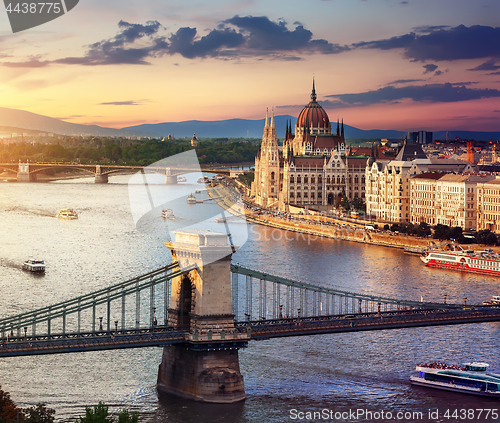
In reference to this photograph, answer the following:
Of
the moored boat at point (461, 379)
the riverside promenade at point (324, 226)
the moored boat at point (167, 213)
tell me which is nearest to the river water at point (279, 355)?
the moored boat at point (461, 379)

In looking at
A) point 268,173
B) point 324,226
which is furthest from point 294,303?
point 268,173

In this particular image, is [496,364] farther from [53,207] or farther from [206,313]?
[53,207]

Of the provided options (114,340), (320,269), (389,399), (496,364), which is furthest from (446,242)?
(114,340)

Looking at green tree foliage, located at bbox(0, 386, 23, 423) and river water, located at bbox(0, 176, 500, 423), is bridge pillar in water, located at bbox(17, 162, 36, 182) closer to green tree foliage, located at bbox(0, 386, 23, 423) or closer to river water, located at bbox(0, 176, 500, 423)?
river water, located at bbox(0, 176, 500, 423)

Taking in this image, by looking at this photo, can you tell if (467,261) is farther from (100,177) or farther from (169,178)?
(100,177)

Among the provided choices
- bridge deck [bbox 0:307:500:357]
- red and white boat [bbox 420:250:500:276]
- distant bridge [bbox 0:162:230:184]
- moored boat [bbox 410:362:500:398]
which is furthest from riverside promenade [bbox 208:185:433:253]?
moored boat [bbox 410:362:500:398]
